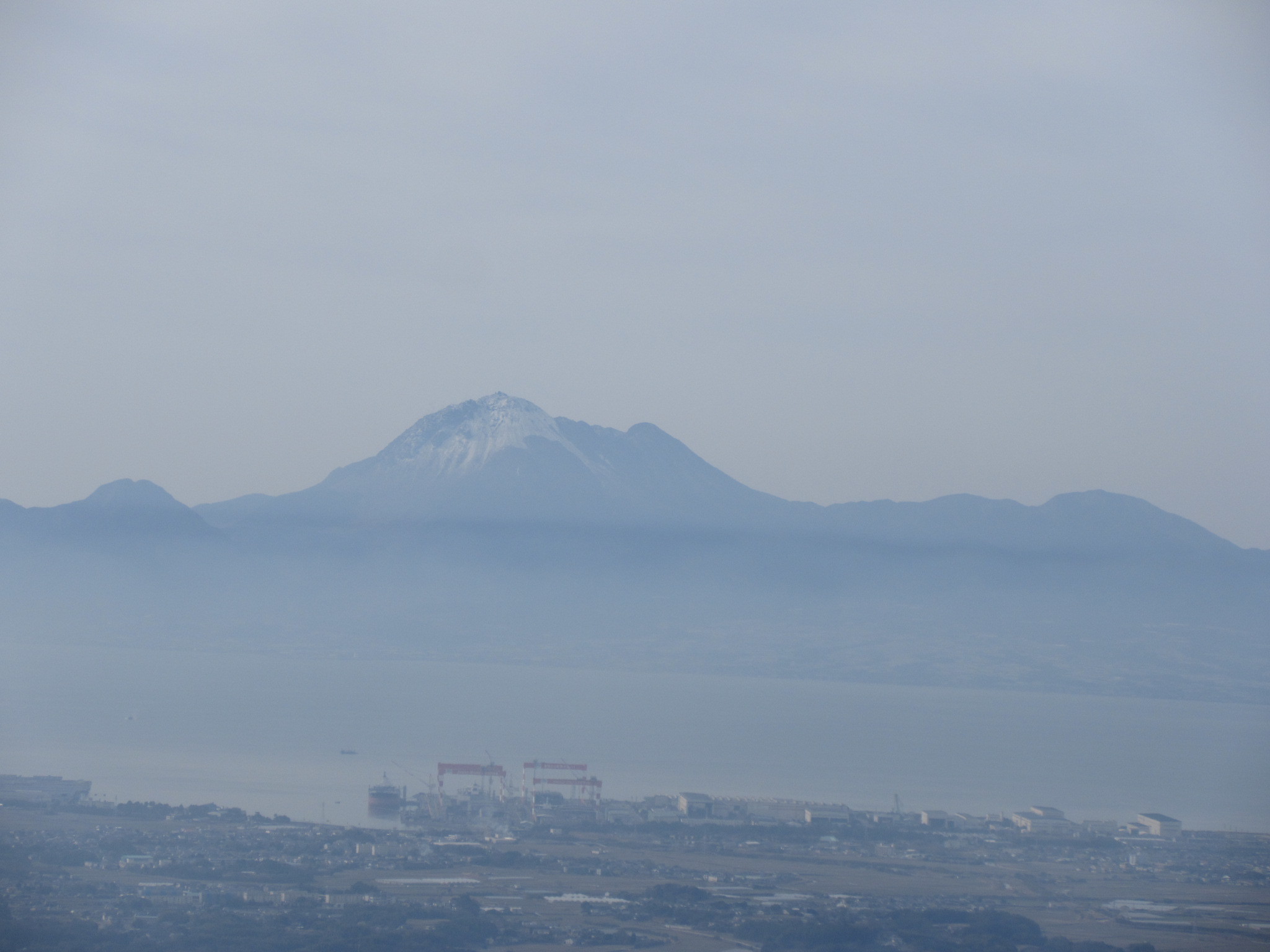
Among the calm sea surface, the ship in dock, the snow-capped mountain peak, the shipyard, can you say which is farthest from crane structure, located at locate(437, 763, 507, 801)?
the snow-capped mountain peak

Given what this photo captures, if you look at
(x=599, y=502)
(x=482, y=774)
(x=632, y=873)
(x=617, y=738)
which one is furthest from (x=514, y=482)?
(x=632, y=873)

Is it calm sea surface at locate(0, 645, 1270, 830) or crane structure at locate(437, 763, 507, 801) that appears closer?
crane structure at locate(437, 763, 507, 801)

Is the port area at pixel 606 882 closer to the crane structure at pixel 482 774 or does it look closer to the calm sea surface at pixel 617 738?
the calm sea surface at pixel 617 738

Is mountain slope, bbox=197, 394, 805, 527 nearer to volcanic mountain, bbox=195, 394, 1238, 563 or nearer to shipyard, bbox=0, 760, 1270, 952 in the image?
volcanic mountain, bbox=195, 394, 1238, 563

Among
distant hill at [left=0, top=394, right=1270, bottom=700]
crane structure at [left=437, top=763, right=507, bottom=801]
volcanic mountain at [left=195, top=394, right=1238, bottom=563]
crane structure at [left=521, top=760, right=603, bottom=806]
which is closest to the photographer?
crane structure at [left=521, top=760, right=603, bottom=806]

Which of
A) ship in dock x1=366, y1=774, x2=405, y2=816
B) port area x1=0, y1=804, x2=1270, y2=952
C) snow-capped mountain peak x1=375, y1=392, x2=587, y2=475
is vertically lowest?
port area x1=0, y1=804, x2=1270, y2=952

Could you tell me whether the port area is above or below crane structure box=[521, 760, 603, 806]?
below
